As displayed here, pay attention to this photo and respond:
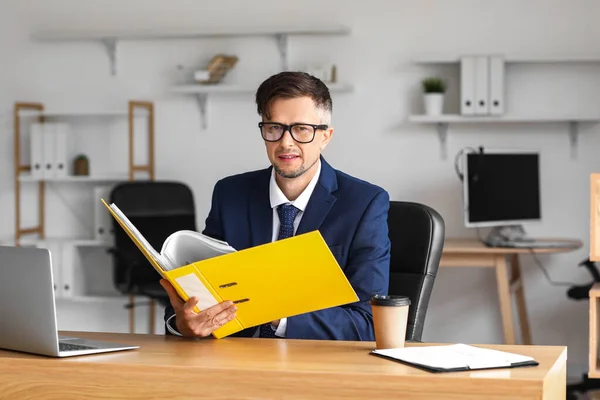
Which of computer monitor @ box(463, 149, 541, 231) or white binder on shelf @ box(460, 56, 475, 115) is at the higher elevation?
white binder on shelf @ box(460, 56, 475, 115)

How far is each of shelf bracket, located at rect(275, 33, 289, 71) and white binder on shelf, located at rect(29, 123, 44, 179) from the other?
1.37 m

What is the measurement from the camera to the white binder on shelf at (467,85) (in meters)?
4.54

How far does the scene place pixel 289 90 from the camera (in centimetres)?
212

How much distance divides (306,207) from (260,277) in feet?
1.52

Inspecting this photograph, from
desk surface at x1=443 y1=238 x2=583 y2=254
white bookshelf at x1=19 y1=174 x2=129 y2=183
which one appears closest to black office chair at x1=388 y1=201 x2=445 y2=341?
desk surface at x1=443 y1=238 x2=583 y2=254

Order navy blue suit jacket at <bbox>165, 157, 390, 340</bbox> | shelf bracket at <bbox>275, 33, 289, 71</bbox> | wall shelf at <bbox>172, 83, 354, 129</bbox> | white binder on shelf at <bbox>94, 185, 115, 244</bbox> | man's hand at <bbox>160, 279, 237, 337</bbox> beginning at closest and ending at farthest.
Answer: man's hand at <bbox>160, 279, 237, 337</bbox>, navy blue suit jacket at <bbox>165, 157, 390, 340</bbox>, wall shelf at <bbox>172, 83, 354, 129</bbox>, shelf bracket at <bbox>275, 33, 289, 71</bbox>, white binder on shelf at <bbox>94, 185, 115, 244</bbox>

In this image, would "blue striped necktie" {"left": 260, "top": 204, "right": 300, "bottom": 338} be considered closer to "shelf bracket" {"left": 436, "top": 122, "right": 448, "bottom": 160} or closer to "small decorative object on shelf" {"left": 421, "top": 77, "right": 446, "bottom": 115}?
"small decorative object on shelf" {"left": 421, "top": 77, "right": 446, "bottom": 115}

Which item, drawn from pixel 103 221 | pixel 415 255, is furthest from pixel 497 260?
pixel 103 221

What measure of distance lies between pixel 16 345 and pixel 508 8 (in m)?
3.56

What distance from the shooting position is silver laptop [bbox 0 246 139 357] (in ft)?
5.43

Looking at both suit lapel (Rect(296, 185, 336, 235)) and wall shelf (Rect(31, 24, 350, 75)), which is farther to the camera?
wall shelf (Rect(31, 24, 350, 75))

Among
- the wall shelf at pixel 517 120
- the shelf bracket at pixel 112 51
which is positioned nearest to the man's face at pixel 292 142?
the wall shelf at pixel 517 120

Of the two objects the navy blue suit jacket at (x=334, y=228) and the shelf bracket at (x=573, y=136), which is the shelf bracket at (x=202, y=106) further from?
the navy blue suit jacket at (x=334, y=228)

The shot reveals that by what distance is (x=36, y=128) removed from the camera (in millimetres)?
4984
